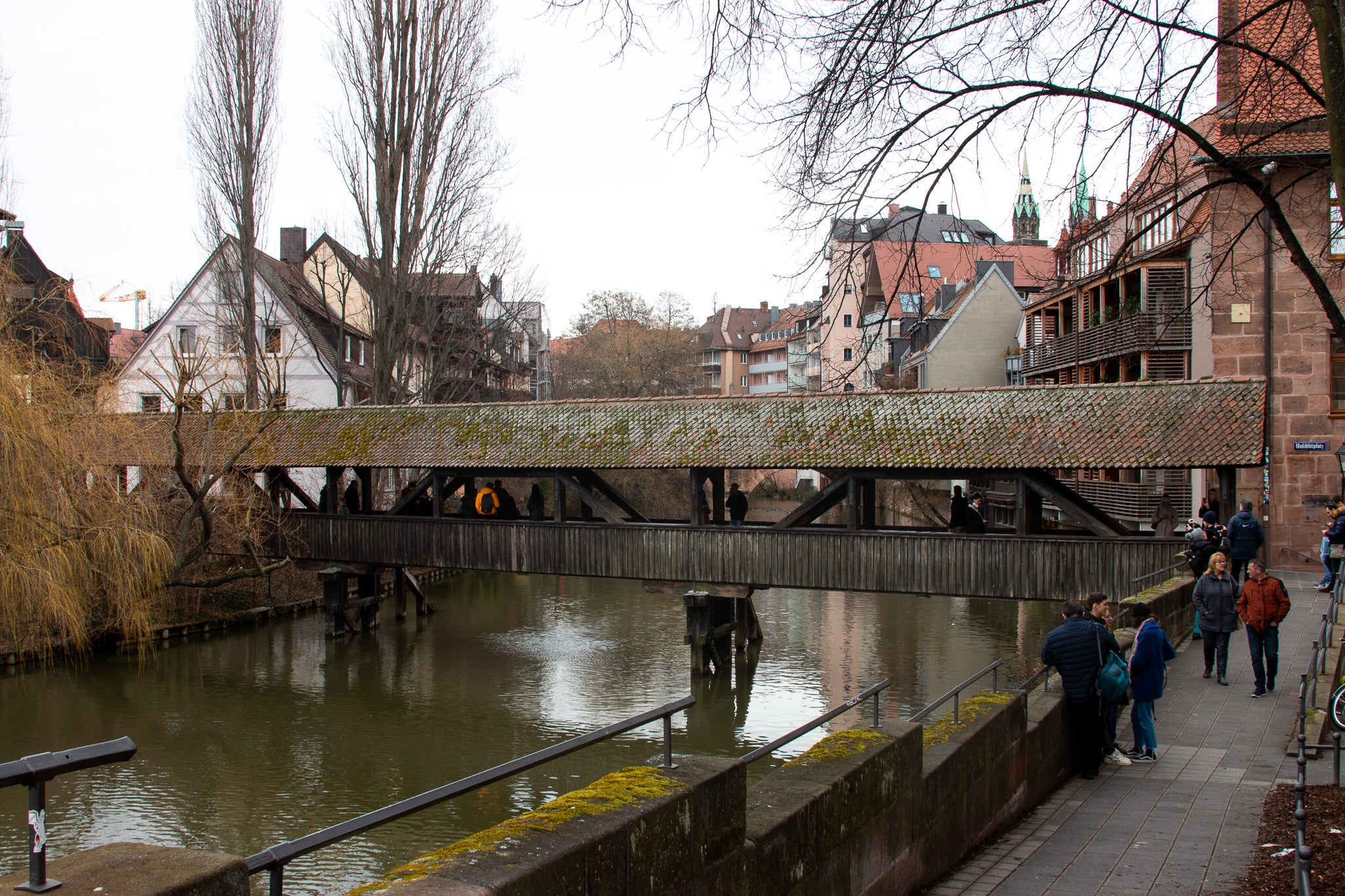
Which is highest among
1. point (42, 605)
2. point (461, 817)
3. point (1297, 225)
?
point (1297, 225)

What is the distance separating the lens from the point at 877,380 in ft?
15.2

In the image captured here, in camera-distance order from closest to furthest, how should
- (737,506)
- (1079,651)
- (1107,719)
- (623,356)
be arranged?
(1079,651), (1107,719), (737,506), (623,356)

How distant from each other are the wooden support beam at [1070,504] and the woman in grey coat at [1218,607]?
3.64 m

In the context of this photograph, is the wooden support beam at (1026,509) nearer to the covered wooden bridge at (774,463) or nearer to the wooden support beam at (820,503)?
the covered wooden bridge at (774,463)

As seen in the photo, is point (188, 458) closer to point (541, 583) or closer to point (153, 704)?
point (153, 704)

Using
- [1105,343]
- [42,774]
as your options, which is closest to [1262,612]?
[42,774]

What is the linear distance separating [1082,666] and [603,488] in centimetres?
1021

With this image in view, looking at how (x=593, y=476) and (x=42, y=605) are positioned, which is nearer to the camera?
(x=42, y=605)

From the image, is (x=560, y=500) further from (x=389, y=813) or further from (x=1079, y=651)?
(x=389, y=813)

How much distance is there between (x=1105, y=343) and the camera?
76.8 feet

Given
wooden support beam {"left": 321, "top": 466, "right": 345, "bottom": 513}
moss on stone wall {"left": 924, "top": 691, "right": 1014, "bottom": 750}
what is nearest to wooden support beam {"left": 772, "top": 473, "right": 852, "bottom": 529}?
moss on stone wall {"left": 924, "top": 691, "right": 1014, "bottom": 750}

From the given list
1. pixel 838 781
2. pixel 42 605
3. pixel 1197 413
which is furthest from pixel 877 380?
pixel 42 605

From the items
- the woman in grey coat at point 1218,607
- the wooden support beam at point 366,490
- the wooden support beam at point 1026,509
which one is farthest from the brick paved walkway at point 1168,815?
the wooden support beam at point 366,490

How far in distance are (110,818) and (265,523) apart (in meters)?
8.74
